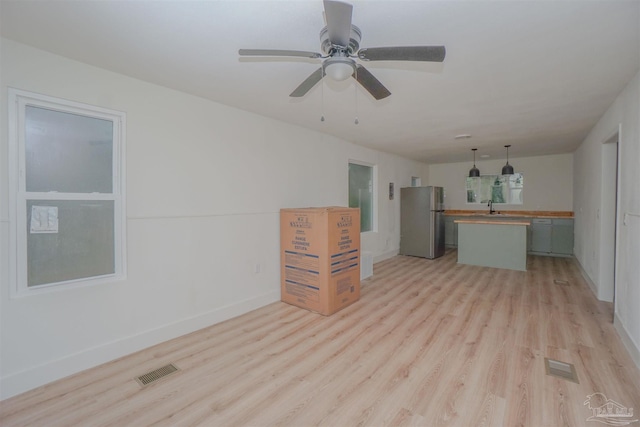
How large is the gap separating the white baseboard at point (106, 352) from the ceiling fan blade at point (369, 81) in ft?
8.89

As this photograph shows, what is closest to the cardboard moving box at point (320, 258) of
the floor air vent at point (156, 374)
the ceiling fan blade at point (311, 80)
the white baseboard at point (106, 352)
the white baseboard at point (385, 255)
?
the white baseboard at point (106, 352)

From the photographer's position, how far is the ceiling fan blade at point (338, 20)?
1298mm

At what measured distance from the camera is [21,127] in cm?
206

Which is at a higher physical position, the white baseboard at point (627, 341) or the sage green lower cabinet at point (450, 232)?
A: the sage green lower cabinet at point (450, 232)

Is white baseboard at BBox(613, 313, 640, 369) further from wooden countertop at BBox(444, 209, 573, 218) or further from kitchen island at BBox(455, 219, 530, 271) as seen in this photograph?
wooden countertop at BBox(444, 209, 573, 218)

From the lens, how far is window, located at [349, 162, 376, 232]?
220 inches

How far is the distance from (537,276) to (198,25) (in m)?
5.99

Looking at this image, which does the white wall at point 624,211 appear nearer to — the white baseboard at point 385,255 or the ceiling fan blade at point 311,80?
the ceiling fan blade at point 311,80

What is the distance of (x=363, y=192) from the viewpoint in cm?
594

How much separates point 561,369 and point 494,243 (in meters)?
3.74

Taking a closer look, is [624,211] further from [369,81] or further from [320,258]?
[320,258]

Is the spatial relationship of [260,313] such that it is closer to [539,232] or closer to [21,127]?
[21,127]

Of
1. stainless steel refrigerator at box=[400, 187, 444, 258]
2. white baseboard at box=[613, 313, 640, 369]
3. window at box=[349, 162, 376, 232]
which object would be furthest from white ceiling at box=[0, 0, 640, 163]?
stainless steel refrigerator at box=[400, 187, 444, 258]

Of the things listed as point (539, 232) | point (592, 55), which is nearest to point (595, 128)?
point (592, 55)
